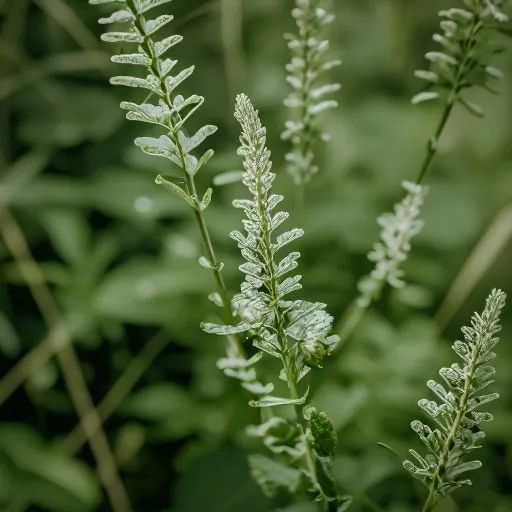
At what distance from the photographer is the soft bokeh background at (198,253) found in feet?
3.08

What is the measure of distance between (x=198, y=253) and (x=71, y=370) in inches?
11.6

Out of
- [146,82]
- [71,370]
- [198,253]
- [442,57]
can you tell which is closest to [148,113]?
[146,82]

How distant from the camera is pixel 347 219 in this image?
1.08 meters

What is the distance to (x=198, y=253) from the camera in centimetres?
100

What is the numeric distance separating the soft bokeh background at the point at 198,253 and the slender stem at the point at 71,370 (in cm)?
2

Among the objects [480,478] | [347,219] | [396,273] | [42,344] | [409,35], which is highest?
[409,35]

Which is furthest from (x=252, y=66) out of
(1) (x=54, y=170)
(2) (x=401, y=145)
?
(1) (x=54, y=170)

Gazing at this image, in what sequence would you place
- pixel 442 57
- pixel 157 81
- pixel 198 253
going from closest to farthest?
pixel 157 81, pixel 442 57, pixel 198 253

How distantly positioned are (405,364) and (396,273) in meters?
0.36

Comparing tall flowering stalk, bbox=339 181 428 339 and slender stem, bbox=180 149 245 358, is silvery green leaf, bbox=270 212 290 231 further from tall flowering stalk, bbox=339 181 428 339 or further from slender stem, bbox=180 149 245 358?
tall flowering stalk, bbox=339 181 428 339

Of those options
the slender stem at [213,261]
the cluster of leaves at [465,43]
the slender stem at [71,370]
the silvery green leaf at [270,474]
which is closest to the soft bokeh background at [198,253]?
the slender stem at [71,370]

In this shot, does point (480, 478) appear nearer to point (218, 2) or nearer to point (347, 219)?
point (347, 219)

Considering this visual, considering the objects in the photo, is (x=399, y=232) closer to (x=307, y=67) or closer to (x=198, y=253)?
(x=307, y=67)

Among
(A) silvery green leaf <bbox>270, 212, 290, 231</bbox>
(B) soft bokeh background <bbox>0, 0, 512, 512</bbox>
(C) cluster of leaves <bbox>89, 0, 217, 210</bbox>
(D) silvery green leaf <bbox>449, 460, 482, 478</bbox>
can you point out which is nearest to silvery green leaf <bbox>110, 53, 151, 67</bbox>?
(C) cluster of leaves <bbox>89, 0, 217, 210</bbox>
